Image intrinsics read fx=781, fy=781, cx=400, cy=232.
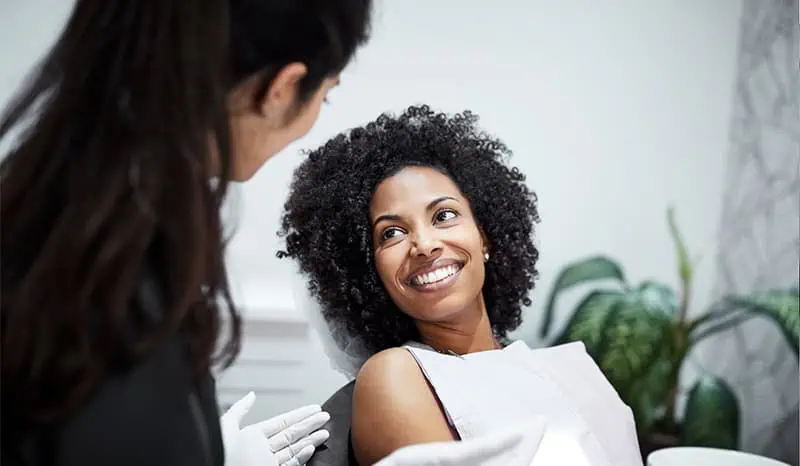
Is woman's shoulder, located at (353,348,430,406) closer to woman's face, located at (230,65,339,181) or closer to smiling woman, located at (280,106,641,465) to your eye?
smiling woman, located at (280,106,641,465)

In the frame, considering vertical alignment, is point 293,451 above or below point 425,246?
below

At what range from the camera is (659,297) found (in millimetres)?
2064

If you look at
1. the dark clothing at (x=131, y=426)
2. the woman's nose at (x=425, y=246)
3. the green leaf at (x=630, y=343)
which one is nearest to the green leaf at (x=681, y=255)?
the green leaf at (x=630, y=343)

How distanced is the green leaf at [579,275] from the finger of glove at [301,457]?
0.87 meters

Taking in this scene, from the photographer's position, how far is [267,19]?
0.80 m

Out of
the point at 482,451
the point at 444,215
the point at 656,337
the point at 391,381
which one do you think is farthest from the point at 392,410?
the point at 656,337

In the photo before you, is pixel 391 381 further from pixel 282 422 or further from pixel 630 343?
pixel 630 343

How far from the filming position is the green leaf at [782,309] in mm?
1938

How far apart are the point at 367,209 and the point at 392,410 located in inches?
16.8

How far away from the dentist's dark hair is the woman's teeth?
65 centimetres

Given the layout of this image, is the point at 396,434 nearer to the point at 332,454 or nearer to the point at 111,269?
the point at 332,454

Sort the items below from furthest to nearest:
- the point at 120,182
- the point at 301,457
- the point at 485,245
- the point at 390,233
→ the point at 485,245 → the point at 390,233 → the point at 301,457 → the point at 120,182

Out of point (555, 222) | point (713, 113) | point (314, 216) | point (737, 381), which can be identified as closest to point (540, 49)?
point (555, 222)

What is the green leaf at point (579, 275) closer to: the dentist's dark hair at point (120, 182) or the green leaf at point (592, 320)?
the green leaf at point (592, 320)
